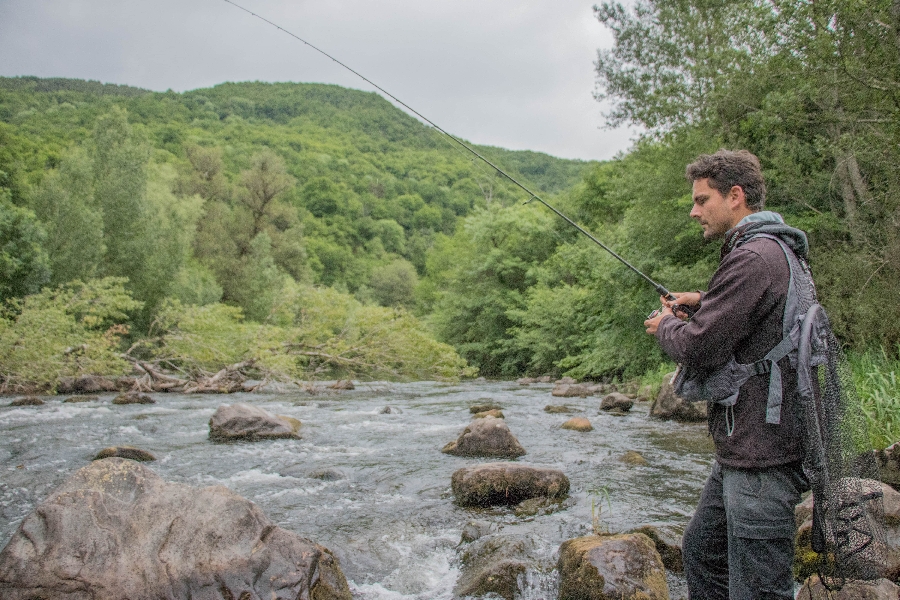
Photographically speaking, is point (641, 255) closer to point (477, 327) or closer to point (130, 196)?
point (477, 327)

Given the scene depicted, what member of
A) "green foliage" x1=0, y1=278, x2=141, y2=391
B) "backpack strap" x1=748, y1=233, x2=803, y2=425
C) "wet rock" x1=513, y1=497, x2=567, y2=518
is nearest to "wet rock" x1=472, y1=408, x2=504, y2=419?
"wet rock" x1=513, y1=497, x2=567, y2=518

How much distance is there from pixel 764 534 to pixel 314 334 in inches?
696

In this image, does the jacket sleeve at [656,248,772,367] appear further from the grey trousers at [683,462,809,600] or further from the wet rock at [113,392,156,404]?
the wet rock at [113,392,156,404]

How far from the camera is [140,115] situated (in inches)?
2854

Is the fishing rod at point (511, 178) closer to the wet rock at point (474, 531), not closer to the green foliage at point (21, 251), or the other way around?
the wet rock at point (474, 531)

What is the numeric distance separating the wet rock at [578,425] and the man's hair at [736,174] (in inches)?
332

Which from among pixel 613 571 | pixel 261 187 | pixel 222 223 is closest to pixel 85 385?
pixel 613 571

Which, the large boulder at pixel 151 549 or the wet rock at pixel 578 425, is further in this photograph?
the wet rock at pixel 578 425

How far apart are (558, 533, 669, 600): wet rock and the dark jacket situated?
72.8 inches

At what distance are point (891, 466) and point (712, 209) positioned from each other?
14.1ft

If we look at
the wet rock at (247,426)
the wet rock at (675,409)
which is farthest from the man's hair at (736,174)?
the wet rock at (675,409)

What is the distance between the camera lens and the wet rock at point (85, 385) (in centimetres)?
1585

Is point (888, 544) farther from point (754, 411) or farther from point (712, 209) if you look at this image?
point (712, 209)

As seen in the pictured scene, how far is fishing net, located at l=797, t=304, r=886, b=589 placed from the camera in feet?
7.04
